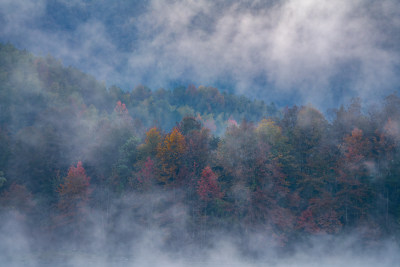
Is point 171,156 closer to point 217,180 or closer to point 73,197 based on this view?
point 217,180

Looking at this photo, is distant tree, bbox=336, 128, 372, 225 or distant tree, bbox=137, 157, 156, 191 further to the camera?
distant tree, bbox=137, 157, 156, 191

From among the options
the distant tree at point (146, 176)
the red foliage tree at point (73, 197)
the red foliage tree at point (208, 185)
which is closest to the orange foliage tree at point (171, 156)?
the distant tree at point (146, 176)

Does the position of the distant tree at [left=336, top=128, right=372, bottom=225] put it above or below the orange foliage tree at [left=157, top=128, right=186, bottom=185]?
below

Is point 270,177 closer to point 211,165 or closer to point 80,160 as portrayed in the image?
point 211,165

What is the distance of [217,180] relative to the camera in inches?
1329

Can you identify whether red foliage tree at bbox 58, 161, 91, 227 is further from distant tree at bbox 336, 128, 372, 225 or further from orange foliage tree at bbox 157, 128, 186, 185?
distant tree at bbox 336, 128, 372, 225

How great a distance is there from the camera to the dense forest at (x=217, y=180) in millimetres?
30641

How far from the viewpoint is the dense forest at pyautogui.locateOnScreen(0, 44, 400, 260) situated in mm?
30641

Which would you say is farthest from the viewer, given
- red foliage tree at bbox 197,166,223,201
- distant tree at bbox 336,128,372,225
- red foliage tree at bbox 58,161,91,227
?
red foliage tree at bbox 58,161,91,227

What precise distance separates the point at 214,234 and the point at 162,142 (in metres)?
12.2

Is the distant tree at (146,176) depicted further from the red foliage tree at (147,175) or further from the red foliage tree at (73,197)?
the red foliage tree at (73,197)

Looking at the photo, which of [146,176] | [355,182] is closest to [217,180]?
[146,176]

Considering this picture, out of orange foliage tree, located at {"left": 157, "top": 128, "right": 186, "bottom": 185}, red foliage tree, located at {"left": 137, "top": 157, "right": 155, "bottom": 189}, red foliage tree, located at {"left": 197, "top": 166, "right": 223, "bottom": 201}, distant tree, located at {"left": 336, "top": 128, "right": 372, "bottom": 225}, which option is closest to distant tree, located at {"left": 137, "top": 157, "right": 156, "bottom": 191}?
red foliage tree, located at {"left": 137, "top": 157, "right": 155, "bottom": 189}

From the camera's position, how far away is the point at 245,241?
1239 inches
